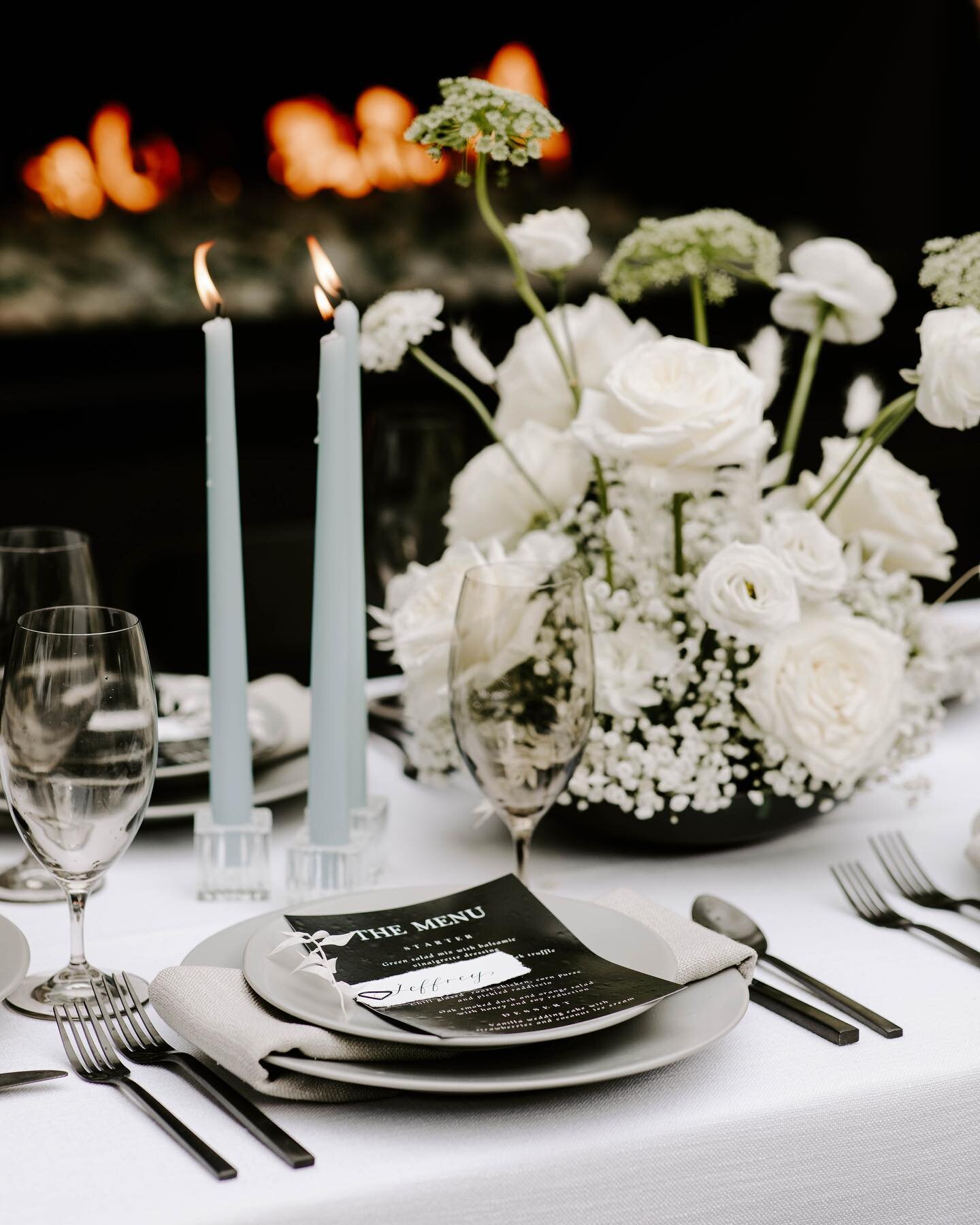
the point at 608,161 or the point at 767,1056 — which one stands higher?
the point at 608,161

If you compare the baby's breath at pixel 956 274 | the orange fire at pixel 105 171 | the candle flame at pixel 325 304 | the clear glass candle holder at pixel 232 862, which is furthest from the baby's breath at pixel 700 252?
the orange fire at pixel 105 171

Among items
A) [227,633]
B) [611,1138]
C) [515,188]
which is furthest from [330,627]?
[515,188]

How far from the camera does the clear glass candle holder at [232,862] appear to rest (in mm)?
982

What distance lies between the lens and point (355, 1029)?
0.71 meters

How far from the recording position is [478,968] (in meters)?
0.78

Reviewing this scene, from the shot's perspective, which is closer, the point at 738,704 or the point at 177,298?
the point at 738,704

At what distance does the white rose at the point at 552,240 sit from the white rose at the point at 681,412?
116mm

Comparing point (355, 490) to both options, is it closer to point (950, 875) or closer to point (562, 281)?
point (562, 281)

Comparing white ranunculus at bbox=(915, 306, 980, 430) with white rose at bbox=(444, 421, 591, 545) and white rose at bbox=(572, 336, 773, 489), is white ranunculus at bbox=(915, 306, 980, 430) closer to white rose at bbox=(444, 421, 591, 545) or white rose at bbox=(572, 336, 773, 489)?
white rose at bbox=(572, 336, 773, 489)

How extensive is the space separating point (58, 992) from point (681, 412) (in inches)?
19.6

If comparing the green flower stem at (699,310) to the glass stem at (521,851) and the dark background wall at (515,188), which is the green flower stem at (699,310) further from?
the dark background wall at (515,188)

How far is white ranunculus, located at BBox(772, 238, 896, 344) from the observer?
114 centimetres

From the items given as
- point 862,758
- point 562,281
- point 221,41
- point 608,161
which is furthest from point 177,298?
point 862,758

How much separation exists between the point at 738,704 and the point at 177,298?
Answer: 2440mm
